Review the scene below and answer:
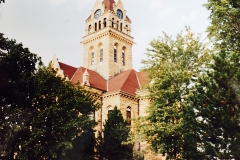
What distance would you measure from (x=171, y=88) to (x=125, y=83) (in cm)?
1703

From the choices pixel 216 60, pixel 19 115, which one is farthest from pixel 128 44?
pixel 216 60

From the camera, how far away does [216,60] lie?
672 inches

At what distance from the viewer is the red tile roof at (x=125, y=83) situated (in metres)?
38.8

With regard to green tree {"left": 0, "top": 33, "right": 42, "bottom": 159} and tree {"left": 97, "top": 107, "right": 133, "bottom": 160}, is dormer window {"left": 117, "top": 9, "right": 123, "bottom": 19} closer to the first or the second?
tree {"left": 97, "top": 107, "right": 133, "bottom": 160}

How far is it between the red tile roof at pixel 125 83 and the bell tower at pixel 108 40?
2.67 metres

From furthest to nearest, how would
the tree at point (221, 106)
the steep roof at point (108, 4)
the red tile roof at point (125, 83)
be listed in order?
1. the steep roof at point (108, 4)
2. the red tile roof at point (125, 83)
3. the tree at point (221, 106)

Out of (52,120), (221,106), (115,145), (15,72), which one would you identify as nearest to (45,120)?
(52,120)

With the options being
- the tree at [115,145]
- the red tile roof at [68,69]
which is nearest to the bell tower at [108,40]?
the red tile roof at [68,69]

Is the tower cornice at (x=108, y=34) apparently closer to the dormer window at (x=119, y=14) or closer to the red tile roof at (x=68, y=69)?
the dormer window at (x=119, y=14)

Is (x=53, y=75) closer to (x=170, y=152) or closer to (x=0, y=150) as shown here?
(x=0, y=150)

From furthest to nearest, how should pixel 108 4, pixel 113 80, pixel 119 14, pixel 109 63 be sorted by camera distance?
pixel 119 14
pixel 108 4
pixel 109 63
pixel 113 80

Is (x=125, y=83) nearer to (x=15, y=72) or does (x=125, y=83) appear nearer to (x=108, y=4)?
(x=108, y=4)

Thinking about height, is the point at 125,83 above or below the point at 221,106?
above

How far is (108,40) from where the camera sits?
46188 mm
